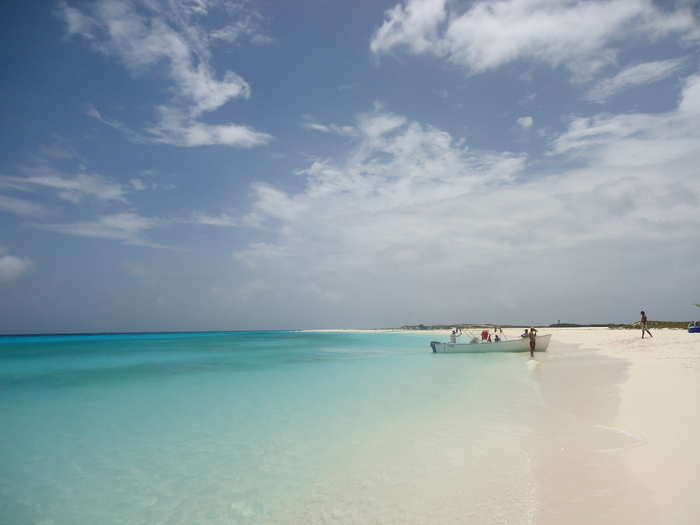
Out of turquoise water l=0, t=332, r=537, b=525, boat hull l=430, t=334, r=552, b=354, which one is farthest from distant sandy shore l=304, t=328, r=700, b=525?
boat hull l=430, t=334, r=552, b=354

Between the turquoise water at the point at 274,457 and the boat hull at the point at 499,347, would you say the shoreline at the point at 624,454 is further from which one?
the boat hull at the point at 499,347

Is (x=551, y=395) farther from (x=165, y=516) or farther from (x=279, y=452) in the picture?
(x=165, y=516)

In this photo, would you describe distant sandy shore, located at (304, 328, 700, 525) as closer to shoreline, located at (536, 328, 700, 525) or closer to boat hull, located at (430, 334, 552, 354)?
shoreline, located at (536, 328, 700, 525)

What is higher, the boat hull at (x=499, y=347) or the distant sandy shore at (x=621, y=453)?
the distant sandy shore at (x=621, y=453)

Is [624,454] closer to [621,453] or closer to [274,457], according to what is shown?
[621,453]

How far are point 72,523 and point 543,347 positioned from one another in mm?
29850

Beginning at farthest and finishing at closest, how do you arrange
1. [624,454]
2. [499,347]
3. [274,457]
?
[499,347]
[274,457]
[624,454]

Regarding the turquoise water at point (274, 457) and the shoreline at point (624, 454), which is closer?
the shoreline at point (624, 454)

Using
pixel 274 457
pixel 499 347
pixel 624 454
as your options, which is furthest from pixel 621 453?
pixel 499 347

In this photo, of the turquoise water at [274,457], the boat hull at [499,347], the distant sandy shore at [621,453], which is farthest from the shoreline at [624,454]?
the boat hull at [499,347]

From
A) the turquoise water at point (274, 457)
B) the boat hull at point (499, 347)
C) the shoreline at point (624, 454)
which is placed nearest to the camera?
the shoreline at point (624, 454)

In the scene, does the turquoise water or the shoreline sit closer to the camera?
the shoreline

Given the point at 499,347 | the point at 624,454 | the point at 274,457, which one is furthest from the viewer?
the point at 499,347

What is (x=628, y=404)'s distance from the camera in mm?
9781
